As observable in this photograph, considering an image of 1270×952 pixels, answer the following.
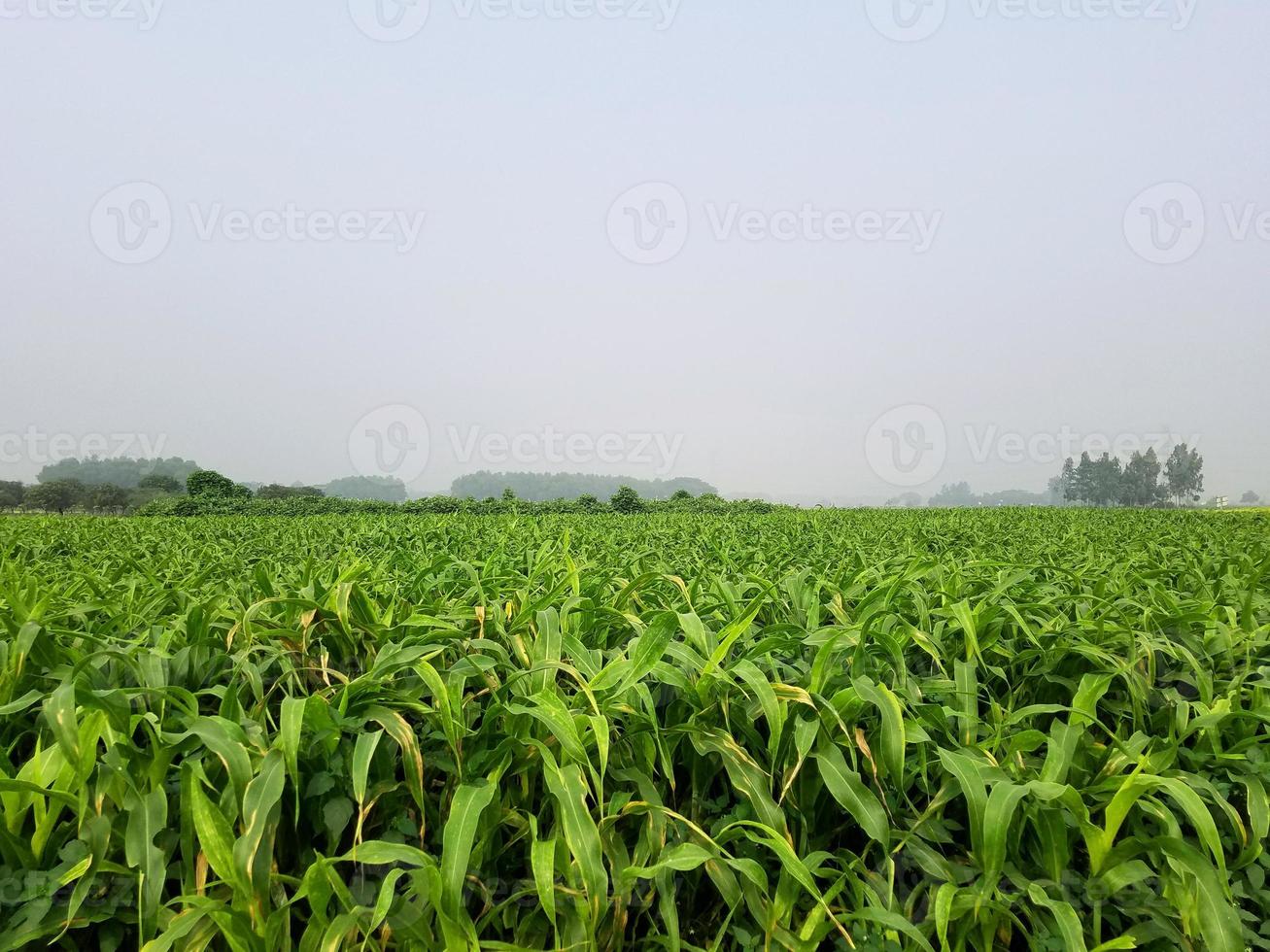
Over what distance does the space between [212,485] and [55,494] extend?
20.9 m

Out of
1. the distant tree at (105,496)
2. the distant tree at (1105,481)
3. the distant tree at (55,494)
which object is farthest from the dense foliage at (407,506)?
the distant tree at (1105,481)

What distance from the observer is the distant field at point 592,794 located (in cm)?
100

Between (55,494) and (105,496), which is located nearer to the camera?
(105,496)

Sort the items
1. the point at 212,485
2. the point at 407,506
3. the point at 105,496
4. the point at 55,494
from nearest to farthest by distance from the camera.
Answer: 1. the point at 407,506
2. the point at 212,485
3. the point at 105,496
4. the point at 55,494

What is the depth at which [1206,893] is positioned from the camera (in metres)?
1.03

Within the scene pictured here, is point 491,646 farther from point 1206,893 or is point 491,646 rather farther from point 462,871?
point 1206,893

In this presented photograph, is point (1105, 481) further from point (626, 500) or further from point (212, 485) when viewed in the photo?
point (212, 485)

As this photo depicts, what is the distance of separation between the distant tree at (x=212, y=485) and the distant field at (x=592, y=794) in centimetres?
2520

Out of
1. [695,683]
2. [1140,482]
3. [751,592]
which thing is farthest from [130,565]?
[1140,482]

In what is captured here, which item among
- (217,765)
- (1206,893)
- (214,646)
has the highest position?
(214,646)

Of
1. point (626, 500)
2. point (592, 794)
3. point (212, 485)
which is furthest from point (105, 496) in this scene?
point (592, 794)

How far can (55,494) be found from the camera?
36.1 meters

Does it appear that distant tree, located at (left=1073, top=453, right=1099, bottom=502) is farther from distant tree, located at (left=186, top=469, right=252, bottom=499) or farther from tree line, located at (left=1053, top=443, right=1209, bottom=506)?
distant tree, located at (left=186, top=469, right=252, bottom=499)

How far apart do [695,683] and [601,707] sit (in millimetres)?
188
